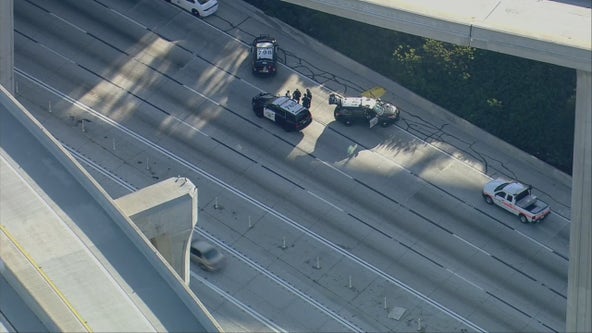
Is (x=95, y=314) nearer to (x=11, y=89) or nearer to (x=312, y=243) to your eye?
(x=312, y=243)

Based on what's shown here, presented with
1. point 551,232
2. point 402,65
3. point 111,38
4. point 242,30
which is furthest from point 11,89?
point 551,232

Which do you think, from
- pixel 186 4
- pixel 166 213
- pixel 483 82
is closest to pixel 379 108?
pixel 483 82

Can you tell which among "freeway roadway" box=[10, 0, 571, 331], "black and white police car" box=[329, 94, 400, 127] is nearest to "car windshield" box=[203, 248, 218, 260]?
"freeway roadway" box=[10, 0, 571, 331]

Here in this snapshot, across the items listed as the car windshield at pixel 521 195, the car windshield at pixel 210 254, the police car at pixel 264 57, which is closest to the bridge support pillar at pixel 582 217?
the car windshield at pixel 521 195

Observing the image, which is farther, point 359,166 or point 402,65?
point 402,65

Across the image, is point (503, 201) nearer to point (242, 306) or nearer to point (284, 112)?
point (284, 112)
